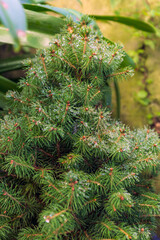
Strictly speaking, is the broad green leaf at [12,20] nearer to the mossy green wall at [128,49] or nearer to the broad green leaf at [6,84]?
the broad green leaf at [6,84]

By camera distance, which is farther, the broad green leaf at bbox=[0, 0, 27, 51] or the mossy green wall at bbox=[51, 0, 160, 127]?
the mossy green wall at bbox=[51, 0, 160, 127]

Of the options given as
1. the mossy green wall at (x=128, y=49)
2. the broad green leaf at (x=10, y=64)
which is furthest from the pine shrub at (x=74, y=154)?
the mossy green wall at (x=128, y=49)

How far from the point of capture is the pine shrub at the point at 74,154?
52 centimetres

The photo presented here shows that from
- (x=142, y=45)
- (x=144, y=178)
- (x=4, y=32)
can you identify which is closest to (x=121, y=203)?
(x=144, y=178)

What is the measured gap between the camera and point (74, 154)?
0.56 m

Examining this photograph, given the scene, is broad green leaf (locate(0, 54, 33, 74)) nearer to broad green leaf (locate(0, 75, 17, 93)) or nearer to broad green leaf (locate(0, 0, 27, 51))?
broad green leaf (locate(0, 75, 17, 93))

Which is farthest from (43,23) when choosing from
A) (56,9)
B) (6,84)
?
(6,84)

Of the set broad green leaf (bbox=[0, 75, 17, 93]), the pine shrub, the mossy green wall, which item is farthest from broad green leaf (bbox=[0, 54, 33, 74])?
the mossy green wall

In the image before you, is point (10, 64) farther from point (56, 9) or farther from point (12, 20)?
point (12, 20)

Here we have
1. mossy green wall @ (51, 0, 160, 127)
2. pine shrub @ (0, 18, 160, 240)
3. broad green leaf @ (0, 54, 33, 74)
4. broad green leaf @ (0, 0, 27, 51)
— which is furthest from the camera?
mossy green wall @ (51, 0, 160, 127)

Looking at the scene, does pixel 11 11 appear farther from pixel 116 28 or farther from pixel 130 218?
pixel 116 28

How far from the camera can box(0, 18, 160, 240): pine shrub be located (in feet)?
1.71

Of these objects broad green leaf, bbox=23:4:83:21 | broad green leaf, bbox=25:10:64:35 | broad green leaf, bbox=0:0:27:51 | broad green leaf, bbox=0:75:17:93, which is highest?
broad green leaf, bbox=0:0:27:51

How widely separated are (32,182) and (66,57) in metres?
0.36
